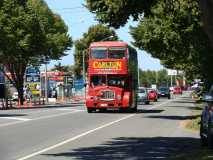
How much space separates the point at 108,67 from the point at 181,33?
5515 mm

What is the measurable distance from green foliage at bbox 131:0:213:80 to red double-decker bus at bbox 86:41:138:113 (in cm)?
277

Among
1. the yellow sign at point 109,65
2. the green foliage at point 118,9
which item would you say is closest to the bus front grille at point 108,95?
→ the yellow sign at point 109,65

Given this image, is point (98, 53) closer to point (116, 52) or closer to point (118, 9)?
point (116, 52)

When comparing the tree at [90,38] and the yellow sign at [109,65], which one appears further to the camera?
the tree at [90,38]

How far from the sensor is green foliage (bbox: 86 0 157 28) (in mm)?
19906

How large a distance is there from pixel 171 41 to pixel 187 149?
26.6 m

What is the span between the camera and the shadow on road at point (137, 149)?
54.0ft

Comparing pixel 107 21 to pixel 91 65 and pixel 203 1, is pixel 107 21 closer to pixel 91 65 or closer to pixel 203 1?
pixel 203 1

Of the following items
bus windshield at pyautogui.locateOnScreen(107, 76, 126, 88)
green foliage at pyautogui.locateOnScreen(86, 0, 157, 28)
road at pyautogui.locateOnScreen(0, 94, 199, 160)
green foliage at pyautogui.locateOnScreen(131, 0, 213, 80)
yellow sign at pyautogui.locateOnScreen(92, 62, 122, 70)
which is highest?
green foliage at pyautogui.locateOnScreen(131, 0, 213, 80)

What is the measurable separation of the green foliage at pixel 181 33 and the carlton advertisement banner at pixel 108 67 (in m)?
3.26

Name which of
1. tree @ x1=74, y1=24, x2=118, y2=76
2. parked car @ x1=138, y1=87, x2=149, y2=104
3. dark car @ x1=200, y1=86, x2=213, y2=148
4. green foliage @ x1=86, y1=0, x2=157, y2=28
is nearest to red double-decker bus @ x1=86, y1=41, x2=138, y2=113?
green foliage @ x1=86, y1=0, x2=157, y2=28

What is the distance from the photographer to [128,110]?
148 ft

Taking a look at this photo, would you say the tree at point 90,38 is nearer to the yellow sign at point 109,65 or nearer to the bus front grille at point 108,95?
the bus front grille at point 108,95

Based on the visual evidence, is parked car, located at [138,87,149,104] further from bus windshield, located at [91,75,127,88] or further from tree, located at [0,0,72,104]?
bus windshield, located at [91,75,127,88]
